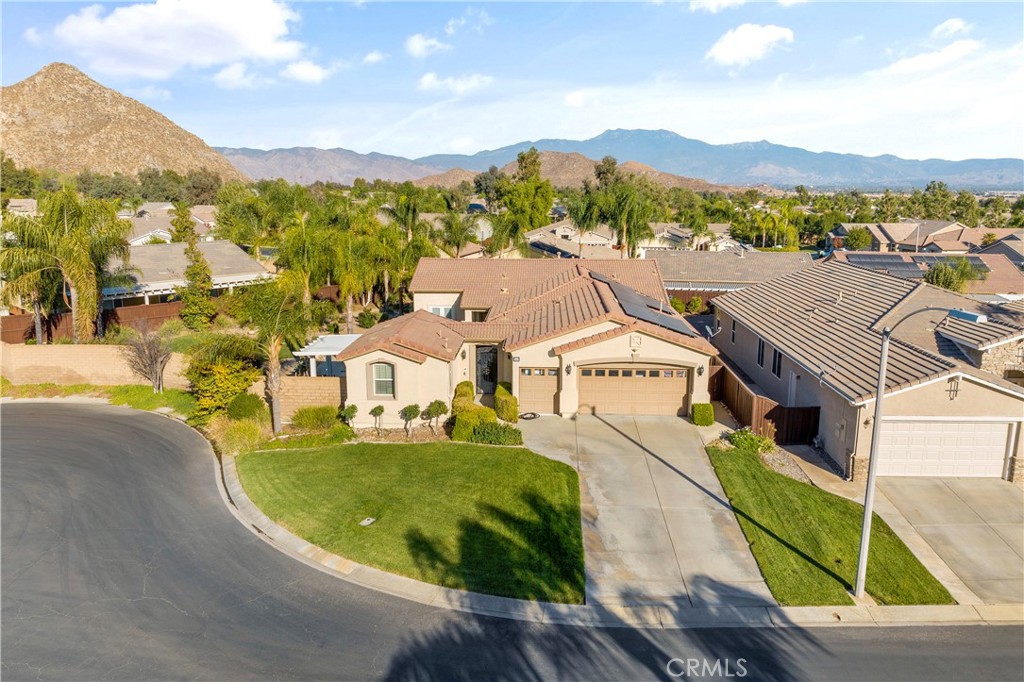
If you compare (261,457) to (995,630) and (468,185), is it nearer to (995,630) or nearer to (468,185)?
(995,630)

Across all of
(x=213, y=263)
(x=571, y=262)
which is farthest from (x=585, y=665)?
(x=213, y=263)

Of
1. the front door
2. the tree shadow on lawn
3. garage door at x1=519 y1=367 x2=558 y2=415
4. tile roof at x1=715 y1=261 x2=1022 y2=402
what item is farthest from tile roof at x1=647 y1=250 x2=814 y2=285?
the tree shadow on lawn

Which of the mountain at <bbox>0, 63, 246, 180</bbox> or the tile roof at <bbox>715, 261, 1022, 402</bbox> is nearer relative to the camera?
the tile roof at <bbox>715, 261, 1022, 402</bbox>

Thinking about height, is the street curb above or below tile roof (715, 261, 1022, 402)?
below

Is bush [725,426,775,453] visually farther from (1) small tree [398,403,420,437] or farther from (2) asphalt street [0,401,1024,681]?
(1) small tree [398,403,420,437]

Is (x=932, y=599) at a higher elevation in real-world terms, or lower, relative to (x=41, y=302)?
lower

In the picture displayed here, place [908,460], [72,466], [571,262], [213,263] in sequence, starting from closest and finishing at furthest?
[908,460]
[72,466]
[571,262]
[213,263]
